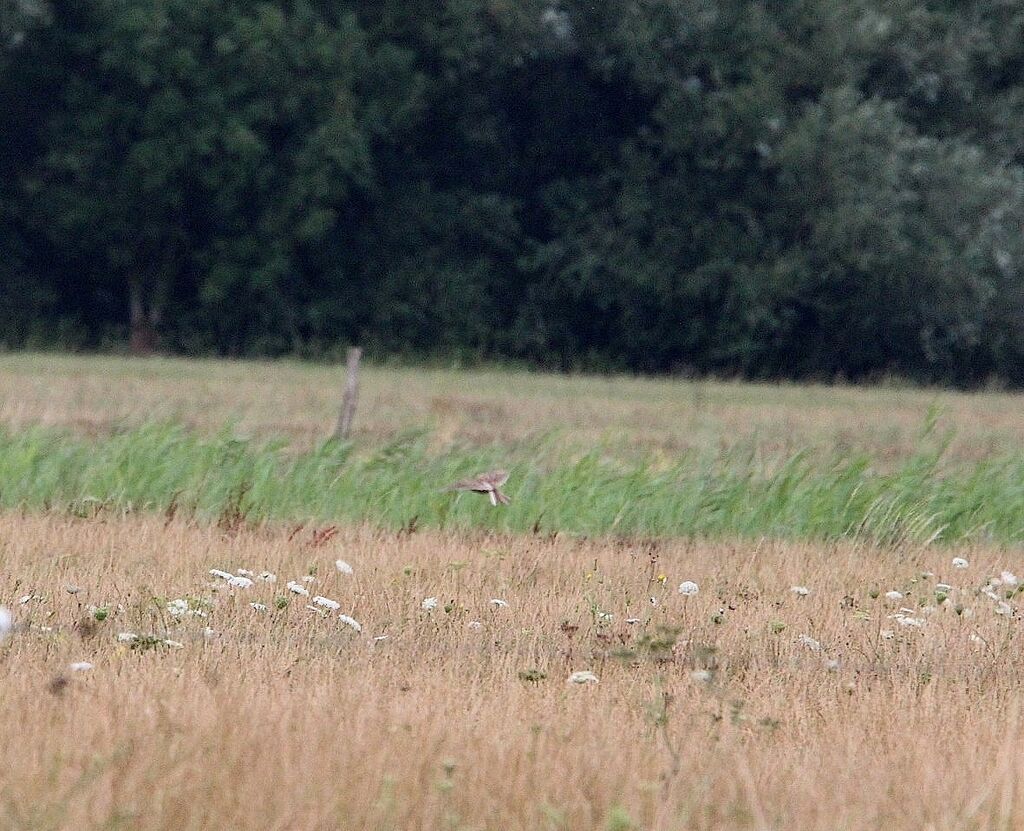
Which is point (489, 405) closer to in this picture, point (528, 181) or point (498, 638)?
point (528, 181)

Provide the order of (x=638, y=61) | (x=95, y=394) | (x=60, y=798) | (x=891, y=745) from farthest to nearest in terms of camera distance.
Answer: (x=638, y=61) → (x=95, y=394) → (x=891, y=745) → (x=60, y=798)

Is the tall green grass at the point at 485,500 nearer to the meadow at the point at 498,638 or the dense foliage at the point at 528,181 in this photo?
the meadow at the point at 498,638

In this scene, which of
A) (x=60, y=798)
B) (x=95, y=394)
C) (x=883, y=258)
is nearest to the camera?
(x=60, y=798)

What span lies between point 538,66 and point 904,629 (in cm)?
3628

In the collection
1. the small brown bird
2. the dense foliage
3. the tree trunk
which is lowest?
the tree trunk

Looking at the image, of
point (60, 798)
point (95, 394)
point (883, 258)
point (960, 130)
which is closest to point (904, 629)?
point (60, 798)

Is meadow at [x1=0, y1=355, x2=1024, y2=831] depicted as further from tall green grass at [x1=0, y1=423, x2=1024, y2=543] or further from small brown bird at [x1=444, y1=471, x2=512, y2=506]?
small brown bird at [x1=444, y1=471, x2=512, y2=506]

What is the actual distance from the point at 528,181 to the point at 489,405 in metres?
18.6

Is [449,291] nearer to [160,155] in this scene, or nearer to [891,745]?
[160,155]

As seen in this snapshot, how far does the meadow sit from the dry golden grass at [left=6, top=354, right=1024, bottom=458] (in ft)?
10.0

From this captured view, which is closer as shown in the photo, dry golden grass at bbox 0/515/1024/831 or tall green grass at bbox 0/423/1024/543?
dry golden grass at bbox 0/515/1024/831

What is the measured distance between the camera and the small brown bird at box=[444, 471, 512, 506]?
13219mm

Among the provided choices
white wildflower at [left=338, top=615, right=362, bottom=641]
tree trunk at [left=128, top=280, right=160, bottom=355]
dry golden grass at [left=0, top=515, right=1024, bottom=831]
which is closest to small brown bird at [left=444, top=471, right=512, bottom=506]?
dry golden grass at [left=0, top=515, right=1024, bottom=831]

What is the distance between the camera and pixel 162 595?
9.71m
